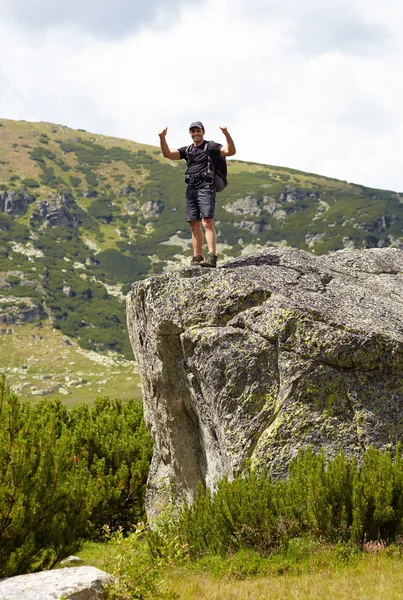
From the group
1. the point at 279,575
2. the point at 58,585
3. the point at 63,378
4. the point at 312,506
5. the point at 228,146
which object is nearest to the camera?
the point at 58,585

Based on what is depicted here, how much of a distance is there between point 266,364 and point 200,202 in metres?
4.23

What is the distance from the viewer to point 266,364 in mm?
10922

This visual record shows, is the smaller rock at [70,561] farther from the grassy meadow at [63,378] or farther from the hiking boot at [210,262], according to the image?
the grassy meadow at [63,378]

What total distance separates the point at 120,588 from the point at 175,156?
923 cm

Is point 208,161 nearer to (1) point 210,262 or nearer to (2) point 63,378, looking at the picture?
(1) point 210,262

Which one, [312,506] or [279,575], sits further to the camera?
[312,506]

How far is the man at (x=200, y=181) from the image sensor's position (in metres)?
13.1

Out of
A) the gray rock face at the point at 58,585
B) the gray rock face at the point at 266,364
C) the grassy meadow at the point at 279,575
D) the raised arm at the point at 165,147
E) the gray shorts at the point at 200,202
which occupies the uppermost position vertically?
the raised arm at the point at 165,147

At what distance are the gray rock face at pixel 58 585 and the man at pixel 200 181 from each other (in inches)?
288

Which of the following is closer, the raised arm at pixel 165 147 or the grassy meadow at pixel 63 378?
the raised arm at pixel 165 147

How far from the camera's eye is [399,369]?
10.6m

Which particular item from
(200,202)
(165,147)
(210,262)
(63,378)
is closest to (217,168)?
(200,202)

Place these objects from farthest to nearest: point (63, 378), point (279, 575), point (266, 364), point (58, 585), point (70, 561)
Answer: point (63, 378), point (70, 561), point (266, 364), point (279, 575), point (58, 585)

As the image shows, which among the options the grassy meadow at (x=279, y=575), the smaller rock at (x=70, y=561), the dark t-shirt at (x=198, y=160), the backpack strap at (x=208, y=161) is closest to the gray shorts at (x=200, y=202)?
the dark t-shirt at (x=198, y=160)
